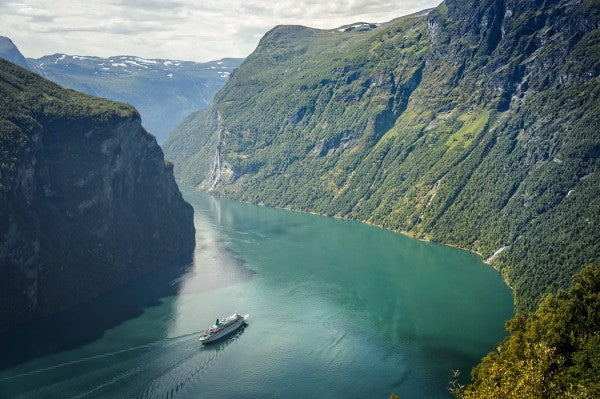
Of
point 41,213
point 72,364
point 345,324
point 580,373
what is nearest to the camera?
point 580,373

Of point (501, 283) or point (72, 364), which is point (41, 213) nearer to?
point (72, 364)

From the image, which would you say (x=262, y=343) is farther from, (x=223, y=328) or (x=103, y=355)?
(x=103, y=355)

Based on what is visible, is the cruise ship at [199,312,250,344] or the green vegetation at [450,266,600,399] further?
the cruise ship at [199,312,250,344]

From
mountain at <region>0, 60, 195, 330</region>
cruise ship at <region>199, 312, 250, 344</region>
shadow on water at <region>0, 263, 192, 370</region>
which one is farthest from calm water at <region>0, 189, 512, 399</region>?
mountain at <region>0, 60, 195, 330</region>

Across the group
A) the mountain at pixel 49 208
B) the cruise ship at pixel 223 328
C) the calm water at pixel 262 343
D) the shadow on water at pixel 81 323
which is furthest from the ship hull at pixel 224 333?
the mountain at pixel 49 208

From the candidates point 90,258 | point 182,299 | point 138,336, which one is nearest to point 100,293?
point 90,258

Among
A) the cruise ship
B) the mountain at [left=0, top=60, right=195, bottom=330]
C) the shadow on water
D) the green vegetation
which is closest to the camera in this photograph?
the green vegetation

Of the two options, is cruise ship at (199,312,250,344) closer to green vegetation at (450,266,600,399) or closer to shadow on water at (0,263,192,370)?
shadow on water at (0,263,192,370)
